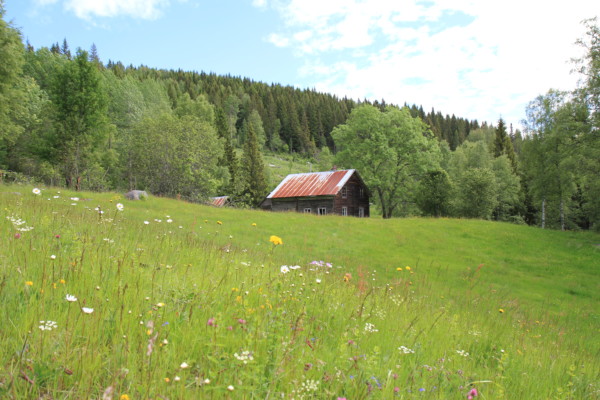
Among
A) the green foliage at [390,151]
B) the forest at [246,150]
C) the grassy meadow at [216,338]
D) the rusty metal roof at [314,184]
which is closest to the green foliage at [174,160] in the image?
the forest at [246,150]

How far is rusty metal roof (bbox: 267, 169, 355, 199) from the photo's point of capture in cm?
4188

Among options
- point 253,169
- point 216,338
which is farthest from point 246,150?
point 216,338

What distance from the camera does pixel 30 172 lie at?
37.9 m

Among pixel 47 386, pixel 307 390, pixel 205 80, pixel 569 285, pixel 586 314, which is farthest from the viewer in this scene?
pixel 205 80

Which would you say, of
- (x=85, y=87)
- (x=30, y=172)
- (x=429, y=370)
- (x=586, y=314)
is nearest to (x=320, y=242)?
(x=586, y=314)

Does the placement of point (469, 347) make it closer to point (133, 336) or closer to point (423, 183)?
point (133, 336)

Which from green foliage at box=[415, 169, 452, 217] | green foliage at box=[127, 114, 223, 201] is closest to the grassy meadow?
green foliage at box=[127, 114, 223, 201]

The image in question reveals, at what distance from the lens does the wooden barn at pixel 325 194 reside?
42156 millimetres

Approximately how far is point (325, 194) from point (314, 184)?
9.34 ft

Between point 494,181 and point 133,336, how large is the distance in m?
58.6

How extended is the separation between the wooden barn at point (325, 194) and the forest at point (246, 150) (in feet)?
8.31

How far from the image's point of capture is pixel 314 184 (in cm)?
4375

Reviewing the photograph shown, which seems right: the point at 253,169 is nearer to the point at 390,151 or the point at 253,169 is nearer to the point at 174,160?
the point at 174,160

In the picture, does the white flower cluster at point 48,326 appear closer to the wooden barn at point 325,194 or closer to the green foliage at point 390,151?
the wooden barn at point 325,194
